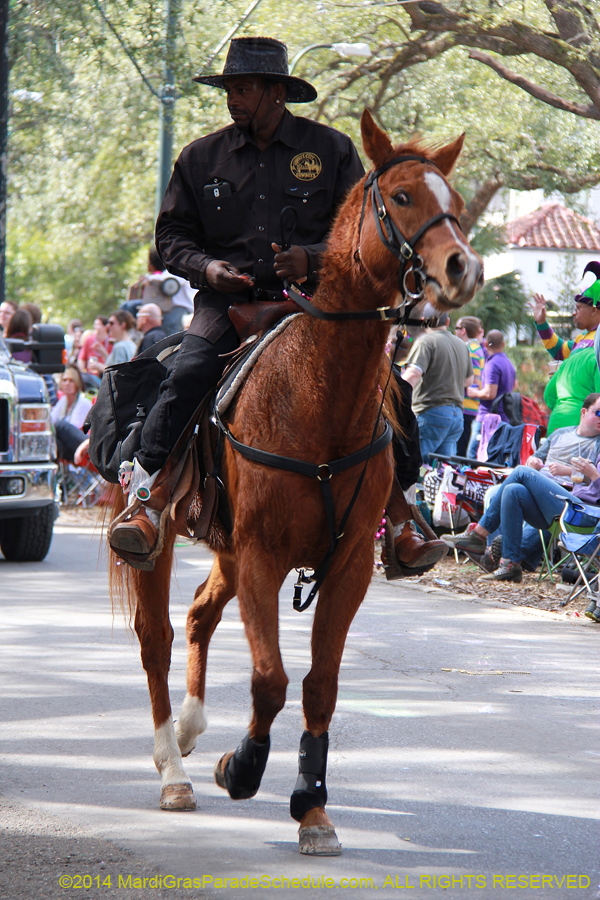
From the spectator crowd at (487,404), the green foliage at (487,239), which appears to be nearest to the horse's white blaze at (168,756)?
the spectator crowd at (487,404)

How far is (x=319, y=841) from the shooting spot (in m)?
4.11

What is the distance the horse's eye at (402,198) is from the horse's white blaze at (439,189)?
8 centimetres

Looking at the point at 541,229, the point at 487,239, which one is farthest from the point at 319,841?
the point at 541,229

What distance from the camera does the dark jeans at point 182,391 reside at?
474 cm

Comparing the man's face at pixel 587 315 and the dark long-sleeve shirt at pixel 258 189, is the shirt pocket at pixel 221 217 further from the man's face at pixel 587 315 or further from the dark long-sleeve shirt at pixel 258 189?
the man's face at pixel 587 315

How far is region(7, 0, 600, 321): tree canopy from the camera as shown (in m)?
14.6

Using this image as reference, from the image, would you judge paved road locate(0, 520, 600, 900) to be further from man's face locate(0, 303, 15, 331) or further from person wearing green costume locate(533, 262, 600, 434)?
man's face locate(0, 303, 15, 331)

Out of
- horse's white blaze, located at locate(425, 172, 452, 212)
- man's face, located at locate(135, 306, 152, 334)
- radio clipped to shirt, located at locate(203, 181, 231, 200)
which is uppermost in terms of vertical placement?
horse's white blaze, located at locate(425, 172, 452, 212)

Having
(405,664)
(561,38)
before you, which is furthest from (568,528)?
(561,38)

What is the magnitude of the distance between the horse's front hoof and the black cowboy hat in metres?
2.88

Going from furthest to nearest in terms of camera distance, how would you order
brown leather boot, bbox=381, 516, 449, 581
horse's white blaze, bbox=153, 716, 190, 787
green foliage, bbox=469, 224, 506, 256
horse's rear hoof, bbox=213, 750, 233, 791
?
green foliage, bbox=469, 224, 506, 256
brown leather boot, bbox=381, 516, 449, 581
horse's white blaze, bbox=153, 716, 190, 787
horse's rear hoof, bbox=213, 750, 233, 791

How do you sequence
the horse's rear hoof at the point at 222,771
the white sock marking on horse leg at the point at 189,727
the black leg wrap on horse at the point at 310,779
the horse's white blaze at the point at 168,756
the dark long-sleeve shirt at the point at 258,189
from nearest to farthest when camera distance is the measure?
the black leg wrap on horse at the point at 310,779 → the horse's rear hoof at the point at 222,771 → the horse's white blaze at the point at 168,756 → the dark long-sleeve shirt at the point at 258,189 → the white sock marking on horse leg at the point at 189,727

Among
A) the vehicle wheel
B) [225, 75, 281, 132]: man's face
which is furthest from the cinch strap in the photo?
the vehicle wheel

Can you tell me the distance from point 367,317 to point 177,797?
205 centimetres
